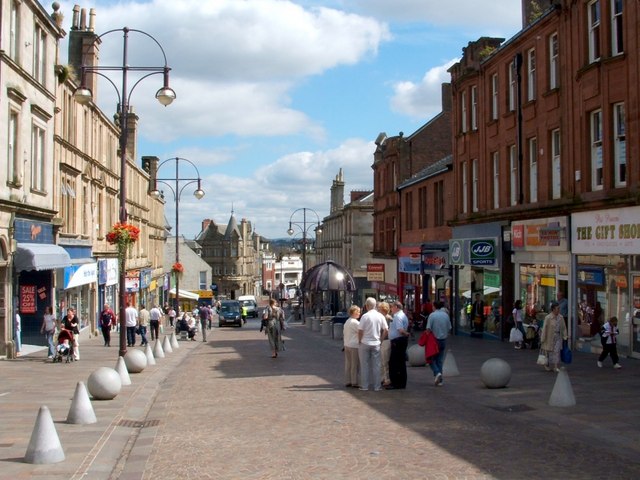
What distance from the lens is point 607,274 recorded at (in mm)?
21938

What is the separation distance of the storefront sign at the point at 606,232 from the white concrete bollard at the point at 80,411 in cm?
1392

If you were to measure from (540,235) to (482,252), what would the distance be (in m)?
5.23

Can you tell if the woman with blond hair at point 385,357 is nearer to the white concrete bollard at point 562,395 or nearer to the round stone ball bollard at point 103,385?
the white concrete bollard at point 562,395

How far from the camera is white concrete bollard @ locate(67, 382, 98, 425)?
12.2m

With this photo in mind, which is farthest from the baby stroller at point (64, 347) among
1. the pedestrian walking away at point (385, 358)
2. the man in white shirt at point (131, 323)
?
the pedestrian walking away at point (385, 358)

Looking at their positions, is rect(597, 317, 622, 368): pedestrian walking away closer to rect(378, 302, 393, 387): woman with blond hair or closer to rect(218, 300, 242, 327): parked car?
rect(378, 302, 393, 387): woman with blond hair

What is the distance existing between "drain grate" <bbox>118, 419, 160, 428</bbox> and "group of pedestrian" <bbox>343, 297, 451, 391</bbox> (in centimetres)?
465

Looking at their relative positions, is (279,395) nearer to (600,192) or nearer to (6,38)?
(600,192)

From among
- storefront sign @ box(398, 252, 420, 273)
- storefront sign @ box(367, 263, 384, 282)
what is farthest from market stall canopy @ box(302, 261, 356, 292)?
storefront sign @ box(367, 263, 384, 282)

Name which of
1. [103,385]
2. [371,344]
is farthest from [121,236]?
[371,344]

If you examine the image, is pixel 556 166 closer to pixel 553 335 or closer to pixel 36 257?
pixel 553 335

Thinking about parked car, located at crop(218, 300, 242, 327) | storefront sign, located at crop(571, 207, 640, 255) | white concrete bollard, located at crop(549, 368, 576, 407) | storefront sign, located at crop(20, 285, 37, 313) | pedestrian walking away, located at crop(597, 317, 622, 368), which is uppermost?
storefront sign, located at crop(571, 207, 640, 255)

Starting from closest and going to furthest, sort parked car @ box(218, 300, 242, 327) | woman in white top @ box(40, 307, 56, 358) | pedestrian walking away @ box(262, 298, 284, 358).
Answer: woman in white top @ box(40, 307, 56, 358) < pedestrian walking away @ box(262, 298, 284, 358) < parked car @ box(218, 300, 242, 327)

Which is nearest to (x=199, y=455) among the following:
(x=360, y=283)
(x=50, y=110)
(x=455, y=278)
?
(x=50, y=110)
